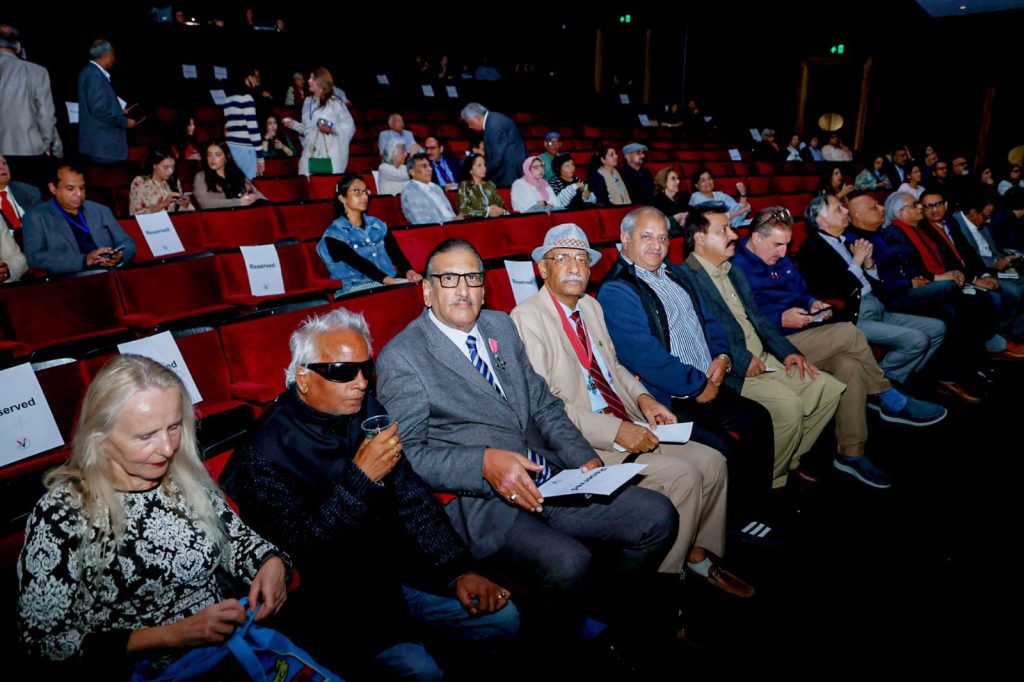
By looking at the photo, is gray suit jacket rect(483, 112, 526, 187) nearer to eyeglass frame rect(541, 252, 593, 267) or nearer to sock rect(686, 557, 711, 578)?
eyeglass frame rect(541, 252, 593, 267)

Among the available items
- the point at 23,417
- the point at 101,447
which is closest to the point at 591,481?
the point at 101,447

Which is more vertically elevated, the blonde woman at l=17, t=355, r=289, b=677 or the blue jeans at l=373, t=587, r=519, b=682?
the blonde woman at l=17, t=355, r=289, b=677

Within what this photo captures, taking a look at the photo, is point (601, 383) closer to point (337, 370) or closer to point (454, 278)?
point (454, 278)

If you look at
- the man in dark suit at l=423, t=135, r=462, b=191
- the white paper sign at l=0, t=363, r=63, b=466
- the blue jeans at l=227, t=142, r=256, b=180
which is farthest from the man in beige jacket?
the man in dark suit at l=423, t=135, r=462, b=191

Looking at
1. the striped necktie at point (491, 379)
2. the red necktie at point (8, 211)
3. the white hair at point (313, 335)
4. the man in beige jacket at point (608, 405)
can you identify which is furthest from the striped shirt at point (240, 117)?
the white hair at point (313, 335)

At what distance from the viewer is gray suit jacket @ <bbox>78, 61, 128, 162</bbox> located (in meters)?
4.51

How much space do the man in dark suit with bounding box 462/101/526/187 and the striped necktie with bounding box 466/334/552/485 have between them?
415cm

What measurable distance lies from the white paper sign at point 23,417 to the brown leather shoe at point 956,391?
4.84 metres

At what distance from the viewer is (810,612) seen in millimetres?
2043

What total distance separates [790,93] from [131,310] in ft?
45.8

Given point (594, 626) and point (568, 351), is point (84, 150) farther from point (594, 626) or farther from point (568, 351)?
point (594, 626)

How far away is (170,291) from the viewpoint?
3049 millimetres

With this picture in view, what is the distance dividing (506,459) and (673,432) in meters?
0.73

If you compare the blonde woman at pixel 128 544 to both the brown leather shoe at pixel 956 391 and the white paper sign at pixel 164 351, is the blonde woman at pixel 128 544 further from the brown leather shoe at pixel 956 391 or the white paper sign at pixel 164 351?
the brown leather shoe at pixel 956 391
